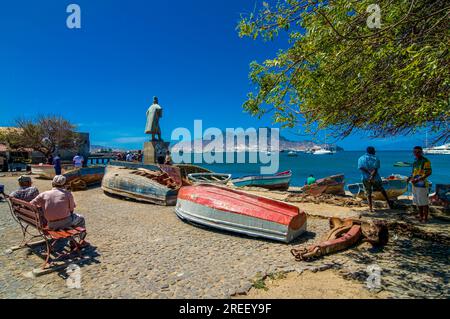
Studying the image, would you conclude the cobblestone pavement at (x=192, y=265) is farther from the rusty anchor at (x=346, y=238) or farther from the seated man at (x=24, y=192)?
the seated man at (x=24, y=192)

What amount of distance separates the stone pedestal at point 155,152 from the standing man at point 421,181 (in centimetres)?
1389

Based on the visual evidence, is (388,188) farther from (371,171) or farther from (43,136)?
(43,136)

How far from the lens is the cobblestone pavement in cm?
427

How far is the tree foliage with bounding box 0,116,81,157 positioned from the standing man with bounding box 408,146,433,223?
37.7m

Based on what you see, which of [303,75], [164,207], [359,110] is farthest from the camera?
[164,207]

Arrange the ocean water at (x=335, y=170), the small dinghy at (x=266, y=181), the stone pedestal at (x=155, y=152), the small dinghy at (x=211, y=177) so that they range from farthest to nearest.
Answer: the ocean water at (x=335, y=170) < the small dinghy at (x=266, y=181) < the stone pedestal at (x=155, y=152) < the small dinghy at (x=211, y=177)

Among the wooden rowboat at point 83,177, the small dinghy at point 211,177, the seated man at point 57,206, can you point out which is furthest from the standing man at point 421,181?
the wooden rowboat at point 83,177

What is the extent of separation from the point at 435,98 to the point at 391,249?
3549 mm

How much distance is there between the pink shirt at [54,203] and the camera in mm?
5406

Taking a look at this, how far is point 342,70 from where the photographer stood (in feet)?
16.6

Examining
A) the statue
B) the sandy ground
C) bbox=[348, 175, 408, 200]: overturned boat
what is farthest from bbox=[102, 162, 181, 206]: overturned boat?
bbox=[348, 175, 408, 200]: overturned boat

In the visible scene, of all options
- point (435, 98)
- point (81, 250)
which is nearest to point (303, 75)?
point (435, 98)

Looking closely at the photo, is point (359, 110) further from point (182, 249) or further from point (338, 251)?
point (182, 249)

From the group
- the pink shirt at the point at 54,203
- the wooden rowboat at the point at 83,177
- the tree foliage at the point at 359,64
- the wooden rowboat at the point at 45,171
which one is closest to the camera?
the tree foliage at the point at 359,64
